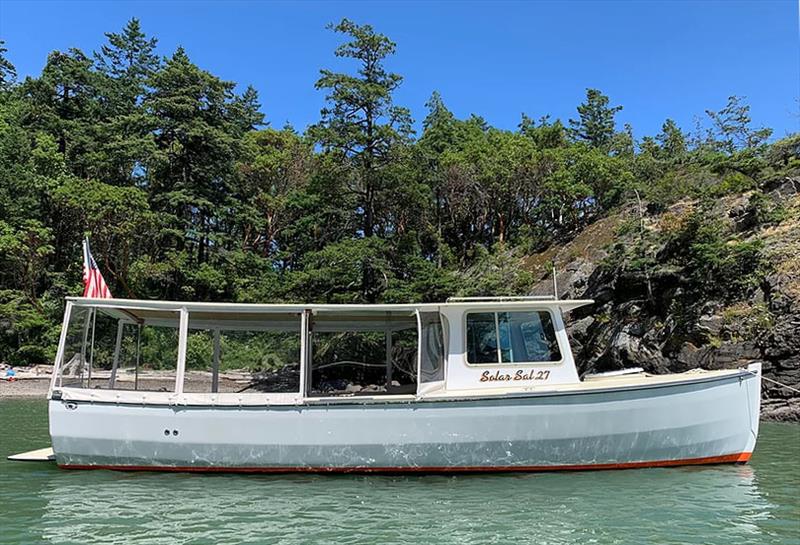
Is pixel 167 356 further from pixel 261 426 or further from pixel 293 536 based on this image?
pixel 293 536

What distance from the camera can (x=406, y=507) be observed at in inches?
294

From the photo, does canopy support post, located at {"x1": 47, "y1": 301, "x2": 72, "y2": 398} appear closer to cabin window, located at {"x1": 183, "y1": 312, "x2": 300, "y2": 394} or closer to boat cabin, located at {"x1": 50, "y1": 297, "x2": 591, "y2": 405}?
boat cabin, located at {"x1": 50, "y1": 297, "x2": 591, "y2": 405}

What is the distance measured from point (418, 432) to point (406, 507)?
1.43 metres

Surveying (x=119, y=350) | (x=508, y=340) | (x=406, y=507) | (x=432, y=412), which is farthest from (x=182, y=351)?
(x=508, y=340)

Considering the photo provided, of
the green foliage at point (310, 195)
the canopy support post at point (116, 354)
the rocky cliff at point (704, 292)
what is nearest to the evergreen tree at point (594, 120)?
the green foliage at point (310, 195)

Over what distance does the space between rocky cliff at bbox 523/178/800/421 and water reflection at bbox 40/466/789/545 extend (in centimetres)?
1050

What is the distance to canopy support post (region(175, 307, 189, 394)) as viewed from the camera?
914 cm

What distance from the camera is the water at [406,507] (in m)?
6.36

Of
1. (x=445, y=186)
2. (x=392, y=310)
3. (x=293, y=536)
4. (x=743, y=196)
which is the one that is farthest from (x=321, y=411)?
(x=445, y=186)

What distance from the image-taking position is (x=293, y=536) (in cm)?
632

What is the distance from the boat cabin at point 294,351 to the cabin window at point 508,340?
16mm

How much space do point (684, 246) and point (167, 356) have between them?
19155 millimetres

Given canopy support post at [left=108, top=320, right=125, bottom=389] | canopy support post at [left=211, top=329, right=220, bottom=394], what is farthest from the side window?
canopy support post at [left=108, top=320, right=125, bottom=389]

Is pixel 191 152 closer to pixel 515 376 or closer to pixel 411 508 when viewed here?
pixel 515 376
